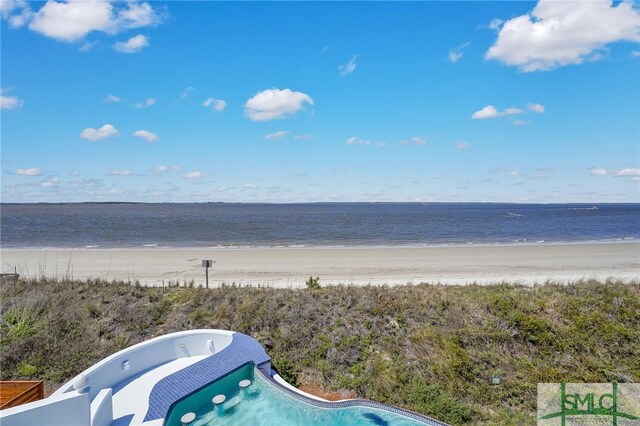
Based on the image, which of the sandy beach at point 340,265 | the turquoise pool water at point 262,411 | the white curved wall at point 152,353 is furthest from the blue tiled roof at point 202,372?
the sandy beach at point 340,265

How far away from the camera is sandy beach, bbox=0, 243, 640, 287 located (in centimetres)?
1658

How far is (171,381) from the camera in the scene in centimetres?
778

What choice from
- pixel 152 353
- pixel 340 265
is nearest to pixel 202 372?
pixel 152 353

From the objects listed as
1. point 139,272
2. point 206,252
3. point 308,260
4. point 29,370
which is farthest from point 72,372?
point 206,252

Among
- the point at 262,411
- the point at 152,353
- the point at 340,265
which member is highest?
the point at 340,265

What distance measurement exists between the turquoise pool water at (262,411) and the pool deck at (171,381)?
19 cm

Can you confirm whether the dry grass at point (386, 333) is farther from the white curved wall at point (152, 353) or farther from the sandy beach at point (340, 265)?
the sandy beach at point (340, 265)

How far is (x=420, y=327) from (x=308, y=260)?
1237 cm

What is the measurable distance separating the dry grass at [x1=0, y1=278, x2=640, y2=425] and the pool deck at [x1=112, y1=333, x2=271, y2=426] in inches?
29.1

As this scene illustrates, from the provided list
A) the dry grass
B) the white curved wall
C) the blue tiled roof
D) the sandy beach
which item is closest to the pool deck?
the blue tiled roof

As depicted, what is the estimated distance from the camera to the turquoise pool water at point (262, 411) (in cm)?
682

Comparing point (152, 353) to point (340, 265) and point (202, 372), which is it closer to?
point (202, 372)

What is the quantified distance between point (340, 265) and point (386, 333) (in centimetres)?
1043

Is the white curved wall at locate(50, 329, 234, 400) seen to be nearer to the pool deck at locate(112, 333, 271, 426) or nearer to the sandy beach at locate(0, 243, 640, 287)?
the pool deck at locate(112, 333, 271, 426)
